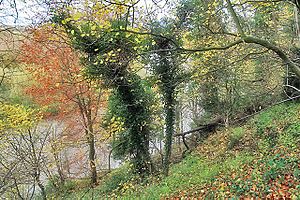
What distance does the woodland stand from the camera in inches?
254

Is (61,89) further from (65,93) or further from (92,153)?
(92,153)

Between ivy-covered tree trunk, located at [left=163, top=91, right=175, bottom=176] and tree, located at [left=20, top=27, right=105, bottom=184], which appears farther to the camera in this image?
tree, located at [left=20, top=27, right=105, bottom=184]

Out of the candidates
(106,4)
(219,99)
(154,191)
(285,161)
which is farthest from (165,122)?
(106,4)

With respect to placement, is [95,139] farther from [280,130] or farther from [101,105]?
[280,130]

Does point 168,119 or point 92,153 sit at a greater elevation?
point 168,119

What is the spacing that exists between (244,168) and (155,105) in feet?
17.7

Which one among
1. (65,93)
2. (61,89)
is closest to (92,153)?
(65,93)

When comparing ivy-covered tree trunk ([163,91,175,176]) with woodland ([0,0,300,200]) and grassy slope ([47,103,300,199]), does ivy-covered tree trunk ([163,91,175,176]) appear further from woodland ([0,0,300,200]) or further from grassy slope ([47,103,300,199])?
grassy slope ([47,103,300,199])

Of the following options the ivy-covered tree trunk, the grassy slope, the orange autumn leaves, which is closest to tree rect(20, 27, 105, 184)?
the orange autumn leaves

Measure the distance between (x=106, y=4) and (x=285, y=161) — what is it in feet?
17.6

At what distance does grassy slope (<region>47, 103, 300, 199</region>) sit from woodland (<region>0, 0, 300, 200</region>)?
44 mm

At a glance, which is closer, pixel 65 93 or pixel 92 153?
pixel 92 153

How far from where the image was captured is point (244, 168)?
7777 millimetres

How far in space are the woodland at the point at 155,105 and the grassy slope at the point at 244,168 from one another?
44 mm
